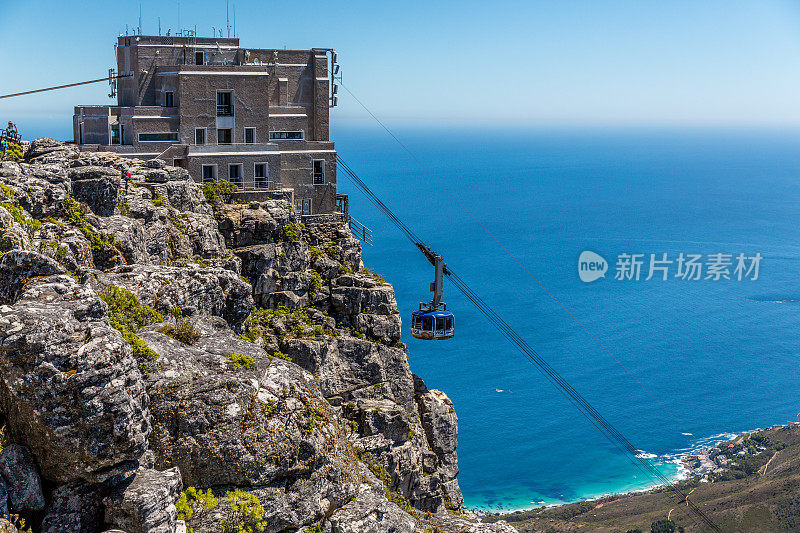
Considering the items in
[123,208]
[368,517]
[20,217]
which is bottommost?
[368,517]

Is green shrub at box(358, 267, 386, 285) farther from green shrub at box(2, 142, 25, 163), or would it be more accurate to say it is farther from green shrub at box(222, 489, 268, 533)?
green shrub at box(222, 489, 268, 533)

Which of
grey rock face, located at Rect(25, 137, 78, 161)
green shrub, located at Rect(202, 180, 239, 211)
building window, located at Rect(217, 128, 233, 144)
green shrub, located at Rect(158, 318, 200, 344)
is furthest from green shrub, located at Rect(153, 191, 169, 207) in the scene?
green shrub, located at Rect(158, 318, 200, 344)

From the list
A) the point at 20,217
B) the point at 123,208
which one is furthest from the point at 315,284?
the point at 20,217

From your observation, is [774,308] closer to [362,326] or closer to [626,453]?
[626,453]

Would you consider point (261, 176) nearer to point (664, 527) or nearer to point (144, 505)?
point (144, 505)

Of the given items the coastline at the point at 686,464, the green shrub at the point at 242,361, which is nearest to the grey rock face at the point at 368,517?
the green shrub at the point at 242,361

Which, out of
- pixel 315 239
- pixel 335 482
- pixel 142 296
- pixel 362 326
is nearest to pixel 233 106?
Answer: pixel 315 239

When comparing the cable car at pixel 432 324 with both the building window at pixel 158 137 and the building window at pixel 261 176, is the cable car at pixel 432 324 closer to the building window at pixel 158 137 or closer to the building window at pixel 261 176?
the building window at pixel 261 176
